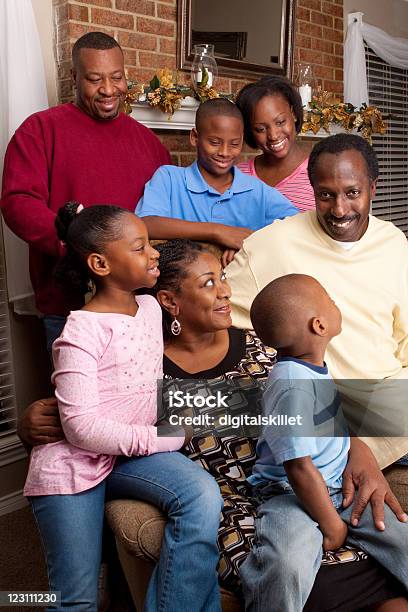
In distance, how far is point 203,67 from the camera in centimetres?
328

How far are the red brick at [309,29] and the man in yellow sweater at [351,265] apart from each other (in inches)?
106

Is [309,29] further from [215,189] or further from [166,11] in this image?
→ [215,189]

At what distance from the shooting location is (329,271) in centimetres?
187

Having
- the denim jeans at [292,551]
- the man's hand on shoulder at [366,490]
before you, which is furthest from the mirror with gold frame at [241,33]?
the denim jeans at [292,551]

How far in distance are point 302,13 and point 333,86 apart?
1.83ft

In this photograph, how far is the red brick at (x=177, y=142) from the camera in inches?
133

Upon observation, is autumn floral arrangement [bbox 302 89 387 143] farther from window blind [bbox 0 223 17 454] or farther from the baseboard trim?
the baseboard trim

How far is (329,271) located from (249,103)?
3.27 feet

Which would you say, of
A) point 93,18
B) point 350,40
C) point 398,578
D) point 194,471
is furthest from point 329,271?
point 350,40

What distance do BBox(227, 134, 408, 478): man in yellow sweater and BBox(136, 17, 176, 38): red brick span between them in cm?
169

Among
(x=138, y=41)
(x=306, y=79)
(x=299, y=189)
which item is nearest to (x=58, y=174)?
(x=299, y=189)

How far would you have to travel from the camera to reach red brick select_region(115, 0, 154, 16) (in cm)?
309

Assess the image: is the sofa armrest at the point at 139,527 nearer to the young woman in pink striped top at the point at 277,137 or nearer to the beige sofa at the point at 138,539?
the beige sofa at the point at 138,539

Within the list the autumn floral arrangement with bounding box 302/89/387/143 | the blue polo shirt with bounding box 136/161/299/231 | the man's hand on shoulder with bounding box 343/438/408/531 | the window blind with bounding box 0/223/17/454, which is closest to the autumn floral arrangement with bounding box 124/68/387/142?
the autumn floral arrangement with bounding box 302/89/387/143
